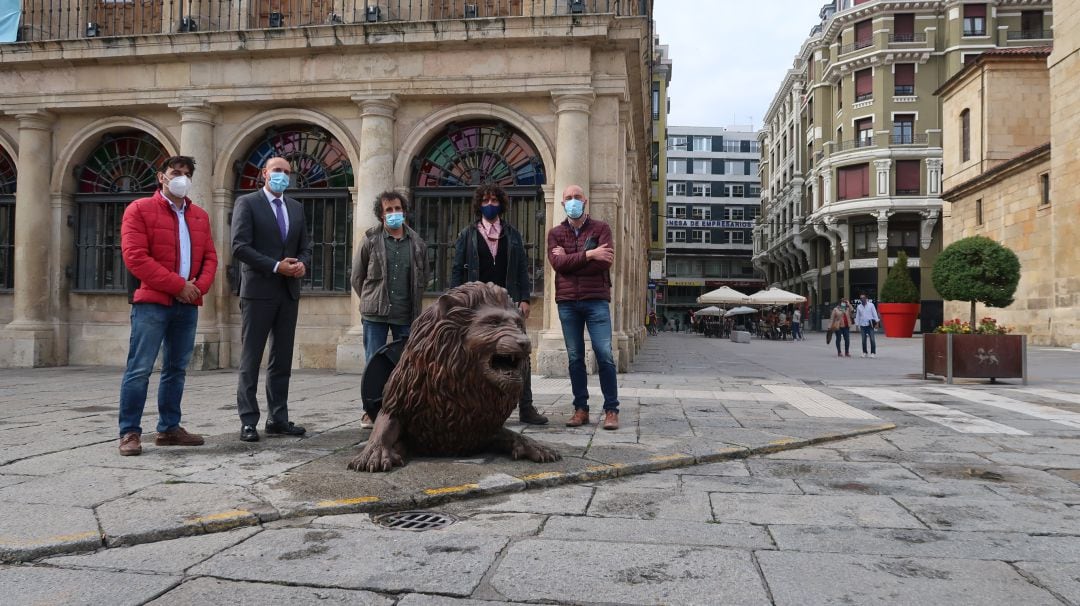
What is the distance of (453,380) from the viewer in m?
3.73

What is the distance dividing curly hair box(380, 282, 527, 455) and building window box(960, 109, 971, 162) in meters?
29.4

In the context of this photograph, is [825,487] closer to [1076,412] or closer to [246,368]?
[246,368]

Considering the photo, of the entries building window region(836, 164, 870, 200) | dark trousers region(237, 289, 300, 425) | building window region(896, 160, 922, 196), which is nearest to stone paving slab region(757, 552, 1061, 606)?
dark trousers region(237, 289, 300, 425)

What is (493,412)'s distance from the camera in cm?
389

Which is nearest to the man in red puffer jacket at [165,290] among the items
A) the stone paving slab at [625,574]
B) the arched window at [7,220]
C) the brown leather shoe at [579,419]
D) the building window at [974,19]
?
the brown leather shoe at [579,419]

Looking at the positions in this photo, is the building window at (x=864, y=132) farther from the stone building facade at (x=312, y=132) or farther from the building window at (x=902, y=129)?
the stone building facade at (x=312, y=132)

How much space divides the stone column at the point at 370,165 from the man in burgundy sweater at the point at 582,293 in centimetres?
582

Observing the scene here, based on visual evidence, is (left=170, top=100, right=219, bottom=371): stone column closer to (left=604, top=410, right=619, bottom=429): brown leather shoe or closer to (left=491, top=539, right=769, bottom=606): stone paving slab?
(left=604, top=410, right=619, bottom=429): brown leather shoe

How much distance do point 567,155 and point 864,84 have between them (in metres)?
41.9

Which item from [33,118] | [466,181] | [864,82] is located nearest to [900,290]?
[864,82]

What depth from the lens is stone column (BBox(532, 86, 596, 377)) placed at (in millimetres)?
10148

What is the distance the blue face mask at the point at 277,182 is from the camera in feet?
16.1

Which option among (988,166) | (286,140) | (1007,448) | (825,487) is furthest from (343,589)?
(988,166)

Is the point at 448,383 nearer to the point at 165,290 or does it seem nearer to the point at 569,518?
the point at 569,518
